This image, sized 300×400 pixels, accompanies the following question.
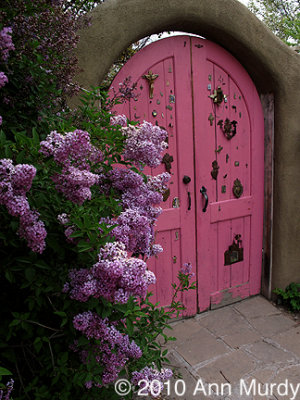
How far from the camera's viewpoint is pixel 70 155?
110 centimetres

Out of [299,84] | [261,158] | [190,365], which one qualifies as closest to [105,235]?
[190,365]

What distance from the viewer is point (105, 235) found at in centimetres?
117

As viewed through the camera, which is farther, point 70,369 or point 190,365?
point 190,365

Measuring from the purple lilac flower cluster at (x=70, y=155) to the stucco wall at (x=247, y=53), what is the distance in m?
1.36

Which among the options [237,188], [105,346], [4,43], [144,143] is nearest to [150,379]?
[105,346]

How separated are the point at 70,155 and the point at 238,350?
2.32 m

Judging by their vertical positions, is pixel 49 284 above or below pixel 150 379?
above

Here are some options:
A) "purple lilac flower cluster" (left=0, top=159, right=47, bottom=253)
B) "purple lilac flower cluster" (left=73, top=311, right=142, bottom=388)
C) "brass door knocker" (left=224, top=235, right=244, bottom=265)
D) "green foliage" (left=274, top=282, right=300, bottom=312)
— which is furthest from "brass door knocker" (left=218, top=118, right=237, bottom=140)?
"purple lilac flower cluster" (left=0, top=159, right=47, bottom=253)

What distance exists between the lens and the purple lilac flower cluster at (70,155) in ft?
3.47

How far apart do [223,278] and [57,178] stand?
2.57 m

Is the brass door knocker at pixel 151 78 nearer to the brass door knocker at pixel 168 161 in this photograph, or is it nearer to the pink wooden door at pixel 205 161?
the pink wooden door at pixel 205 161

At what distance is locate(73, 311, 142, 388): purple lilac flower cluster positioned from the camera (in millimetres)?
1200

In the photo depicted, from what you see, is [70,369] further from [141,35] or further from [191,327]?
[141,35]

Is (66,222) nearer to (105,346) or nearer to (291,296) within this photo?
(105,346)
